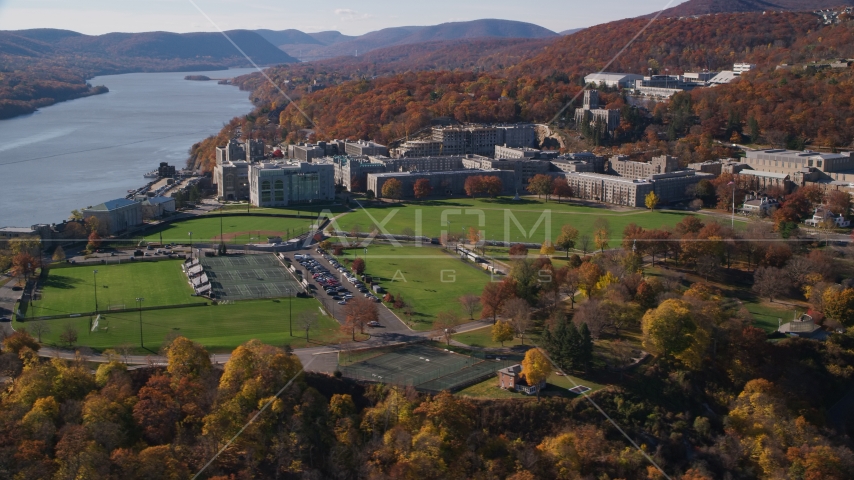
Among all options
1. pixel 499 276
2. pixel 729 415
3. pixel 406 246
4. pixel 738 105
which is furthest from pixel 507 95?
pixel 729 415

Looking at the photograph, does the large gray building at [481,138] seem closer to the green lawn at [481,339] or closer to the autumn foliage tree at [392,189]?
the autumn foliage tree at [392,189]

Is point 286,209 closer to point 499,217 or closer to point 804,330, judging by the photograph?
point 499,217

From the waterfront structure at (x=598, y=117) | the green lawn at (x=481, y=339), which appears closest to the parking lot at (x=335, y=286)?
the green lawn at (x=481, y=339)

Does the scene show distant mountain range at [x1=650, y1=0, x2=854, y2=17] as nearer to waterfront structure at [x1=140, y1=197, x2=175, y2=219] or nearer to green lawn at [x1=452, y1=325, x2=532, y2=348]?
waterfront structure at [x1=140, y1=197, x2=175, y2=219]

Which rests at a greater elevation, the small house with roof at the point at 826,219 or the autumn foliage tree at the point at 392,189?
the autumn foliage tree at the point at 392,189

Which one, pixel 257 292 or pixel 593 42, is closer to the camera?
pixel 257 292

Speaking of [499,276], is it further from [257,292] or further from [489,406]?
[489,406]

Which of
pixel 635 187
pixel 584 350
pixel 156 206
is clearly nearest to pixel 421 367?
pixel 584 350
